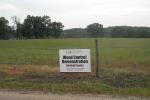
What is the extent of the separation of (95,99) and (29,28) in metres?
110

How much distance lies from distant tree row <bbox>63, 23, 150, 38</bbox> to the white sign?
248 feet

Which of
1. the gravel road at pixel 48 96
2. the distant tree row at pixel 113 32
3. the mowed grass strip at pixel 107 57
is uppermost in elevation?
the distant tree row at pixel 113 32

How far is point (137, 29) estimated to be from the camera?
91625 mm

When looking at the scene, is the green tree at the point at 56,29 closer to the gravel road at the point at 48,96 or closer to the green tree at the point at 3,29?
the green tree at the point at 3,29

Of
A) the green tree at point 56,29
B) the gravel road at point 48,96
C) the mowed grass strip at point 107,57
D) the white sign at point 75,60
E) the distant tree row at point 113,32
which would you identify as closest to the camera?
the gravel road at point 48,96

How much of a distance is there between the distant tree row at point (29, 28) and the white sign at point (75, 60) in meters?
104

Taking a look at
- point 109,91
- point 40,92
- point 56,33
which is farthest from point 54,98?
point 56,33

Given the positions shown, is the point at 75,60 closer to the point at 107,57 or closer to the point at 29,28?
the point at 107,57

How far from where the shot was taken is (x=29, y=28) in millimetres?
115875

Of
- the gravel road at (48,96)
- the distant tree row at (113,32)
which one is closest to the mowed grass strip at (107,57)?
the gravel road at (48,96)

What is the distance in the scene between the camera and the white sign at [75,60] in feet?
34.6

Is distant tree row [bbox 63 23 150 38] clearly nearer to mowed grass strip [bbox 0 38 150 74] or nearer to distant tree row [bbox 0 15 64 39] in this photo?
distant tree row [bbox 0 15 64 39]

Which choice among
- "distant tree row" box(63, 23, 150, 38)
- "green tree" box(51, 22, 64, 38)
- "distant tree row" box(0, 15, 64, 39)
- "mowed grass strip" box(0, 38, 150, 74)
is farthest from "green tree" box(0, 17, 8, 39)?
"mowed grass strip" box(0, 38, 150, 74)

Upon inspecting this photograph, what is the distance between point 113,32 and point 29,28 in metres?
36.4
